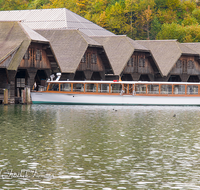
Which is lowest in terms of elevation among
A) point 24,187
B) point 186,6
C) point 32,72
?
point 24,187

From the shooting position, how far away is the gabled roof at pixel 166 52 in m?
67.2

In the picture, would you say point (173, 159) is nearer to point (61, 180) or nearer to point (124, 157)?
point (124, 157)

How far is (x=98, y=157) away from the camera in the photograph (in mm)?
17062

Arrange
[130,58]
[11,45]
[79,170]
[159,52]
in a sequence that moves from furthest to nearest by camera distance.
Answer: [159,52]
[130,58]
[11,45]
[79,170]

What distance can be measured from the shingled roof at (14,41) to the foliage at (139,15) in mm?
44928

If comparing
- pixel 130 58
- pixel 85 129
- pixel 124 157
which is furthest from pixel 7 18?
pixel 124 157

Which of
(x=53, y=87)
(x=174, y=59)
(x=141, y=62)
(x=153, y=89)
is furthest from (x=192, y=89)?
(x=53, y=87)

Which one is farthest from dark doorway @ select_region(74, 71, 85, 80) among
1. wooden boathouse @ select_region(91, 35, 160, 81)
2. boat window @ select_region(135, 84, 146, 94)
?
boat window @ select_region(135, 84, 146, 94)

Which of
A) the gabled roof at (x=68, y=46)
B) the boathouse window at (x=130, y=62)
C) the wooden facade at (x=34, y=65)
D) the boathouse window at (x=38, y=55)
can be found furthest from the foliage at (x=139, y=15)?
the boathouse window at (x=38, y=55)

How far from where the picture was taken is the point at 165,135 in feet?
78.1

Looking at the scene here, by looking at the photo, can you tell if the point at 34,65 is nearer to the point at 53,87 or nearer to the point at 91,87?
the point at 53,87

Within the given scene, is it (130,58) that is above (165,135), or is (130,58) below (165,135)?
above

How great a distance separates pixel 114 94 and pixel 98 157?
34.5 metres

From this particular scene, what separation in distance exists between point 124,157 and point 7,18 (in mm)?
65054
